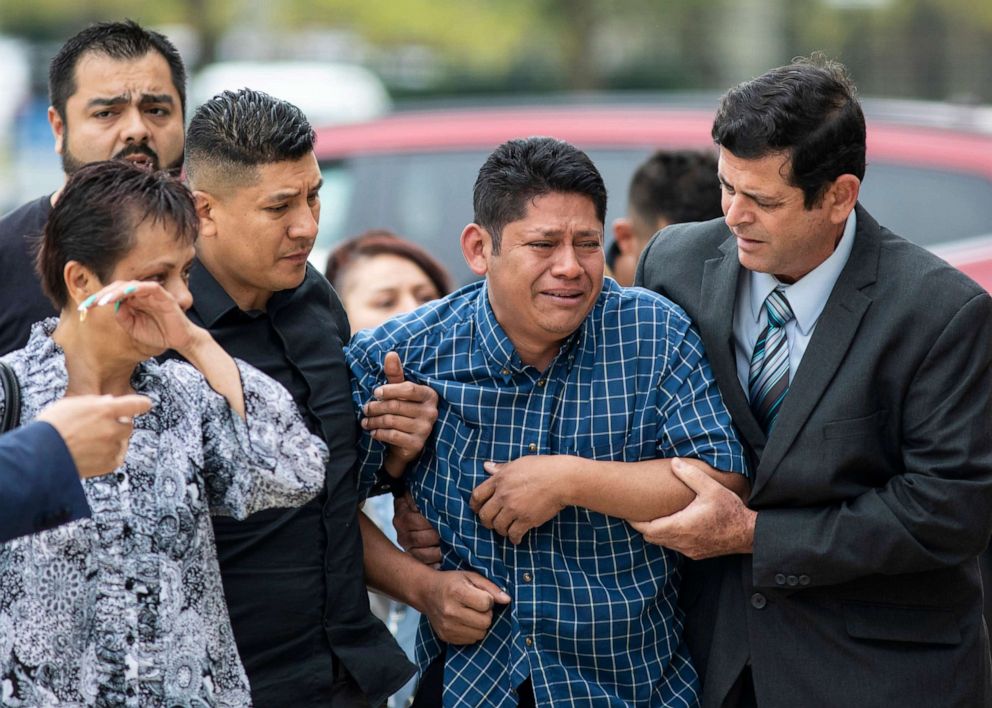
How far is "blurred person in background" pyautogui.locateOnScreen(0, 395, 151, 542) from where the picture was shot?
238cm

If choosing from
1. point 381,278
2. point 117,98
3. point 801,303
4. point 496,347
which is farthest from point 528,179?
point 381,278

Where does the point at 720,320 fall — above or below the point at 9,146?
above

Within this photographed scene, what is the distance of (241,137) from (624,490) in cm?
116

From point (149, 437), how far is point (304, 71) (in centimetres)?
1697

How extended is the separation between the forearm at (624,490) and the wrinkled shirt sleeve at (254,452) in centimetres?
60

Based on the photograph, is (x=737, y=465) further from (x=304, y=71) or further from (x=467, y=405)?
(x=304, y=71)

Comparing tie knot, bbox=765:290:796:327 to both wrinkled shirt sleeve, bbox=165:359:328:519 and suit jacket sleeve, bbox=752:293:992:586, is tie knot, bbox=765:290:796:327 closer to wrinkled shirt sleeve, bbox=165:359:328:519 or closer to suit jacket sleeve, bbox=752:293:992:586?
suit jacket sleeve, bbox=752:293:992:586

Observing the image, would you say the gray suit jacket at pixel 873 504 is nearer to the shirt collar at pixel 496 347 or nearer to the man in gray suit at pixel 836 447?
the man in gray suit at pixel 836 447

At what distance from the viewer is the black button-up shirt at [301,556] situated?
3096 mm

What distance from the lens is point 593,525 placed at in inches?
127

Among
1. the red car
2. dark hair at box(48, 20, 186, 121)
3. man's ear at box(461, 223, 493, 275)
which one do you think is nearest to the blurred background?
the red car

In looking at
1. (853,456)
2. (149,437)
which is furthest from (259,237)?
(853,456)

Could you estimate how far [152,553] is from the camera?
2656mm

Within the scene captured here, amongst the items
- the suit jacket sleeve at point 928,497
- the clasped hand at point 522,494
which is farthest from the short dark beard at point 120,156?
the suit jacket sleeve at point 928,497
